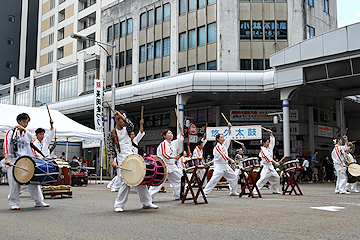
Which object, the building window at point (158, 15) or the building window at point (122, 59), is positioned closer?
the building window at point (158, 15)

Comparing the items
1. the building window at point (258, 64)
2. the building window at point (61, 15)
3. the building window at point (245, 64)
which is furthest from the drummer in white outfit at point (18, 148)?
the building window at point (61, 15)

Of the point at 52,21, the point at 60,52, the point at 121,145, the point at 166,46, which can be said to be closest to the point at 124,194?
the point at 121,145

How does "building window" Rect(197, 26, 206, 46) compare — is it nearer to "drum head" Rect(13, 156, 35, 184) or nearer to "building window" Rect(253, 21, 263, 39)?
"building window" Rect(253, 21, 263, 39)

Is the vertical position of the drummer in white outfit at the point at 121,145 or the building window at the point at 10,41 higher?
the building window at the point at 10,41

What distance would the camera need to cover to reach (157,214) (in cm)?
770

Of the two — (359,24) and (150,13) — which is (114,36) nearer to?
(150,13)

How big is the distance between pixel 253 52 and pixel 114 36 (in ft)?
46.8

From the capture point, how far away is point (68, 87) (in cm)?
4278

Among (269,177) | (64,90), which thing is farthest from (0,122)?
(64,90)

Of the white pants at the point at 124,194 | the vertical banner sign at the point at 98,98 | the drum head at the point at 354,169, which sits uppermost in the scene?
the vertical banner sign at the point at 98,98

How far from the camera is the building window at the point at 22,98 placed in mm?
49519

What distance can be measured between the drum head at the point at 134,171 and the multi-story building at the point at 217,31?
21382 millimetres

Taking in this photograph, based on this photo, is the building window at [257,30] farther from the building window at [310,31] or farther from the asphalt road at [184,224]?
the asphalt road at [184,224]

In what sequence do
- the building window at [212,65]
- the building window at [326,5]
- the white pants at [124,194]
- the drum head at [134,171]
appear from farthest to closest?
the building window at [326,5]
the building window at [212,65]
the white pants at [124,194]
the drum head at [134,171]
